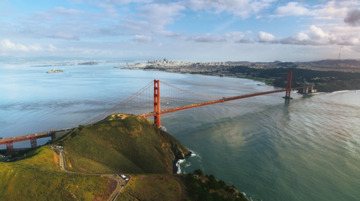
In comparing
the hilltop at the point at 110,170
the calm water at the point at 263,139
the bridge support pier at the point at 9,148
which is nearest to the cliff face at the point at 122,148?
the hilltop at the point at 110,170

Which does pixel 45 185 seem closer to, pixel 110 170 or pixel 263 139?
pixel 110 170

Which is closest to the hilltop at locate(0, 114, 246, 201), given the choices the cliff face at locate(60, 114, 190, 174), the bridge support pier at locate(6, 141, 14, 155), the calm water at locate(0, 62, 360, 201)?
the cliff face at locate(60, 114, 190, 174)

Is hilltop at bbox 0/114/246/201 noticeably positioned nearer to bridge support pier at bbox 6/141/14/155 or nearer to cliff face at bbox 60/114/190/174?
cliff face at bbox 60/114/190/174

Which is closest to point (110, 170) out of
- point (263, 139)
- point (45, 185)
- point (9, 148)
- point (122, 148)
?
point (122, 148)

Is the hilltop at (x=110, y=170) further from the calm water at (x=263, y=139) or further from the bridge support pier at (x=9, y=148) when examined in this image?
the bridge support pier at (x=9, y=148)

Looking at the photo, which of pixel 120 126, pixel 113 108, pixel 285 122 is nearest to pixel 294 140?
pixel 285 122

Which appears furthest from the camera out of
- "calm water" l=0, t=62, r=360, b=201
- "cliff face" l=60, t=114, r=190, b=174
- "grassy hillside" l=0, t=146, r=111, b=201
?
"calm water" l=0, t=62, r=360, b=201

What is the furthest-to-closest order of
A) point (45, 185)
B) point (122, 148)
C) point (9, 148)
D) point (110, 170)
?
point (9, 148)
point (122, 148)
point (110, 170)
point (45, 185)
